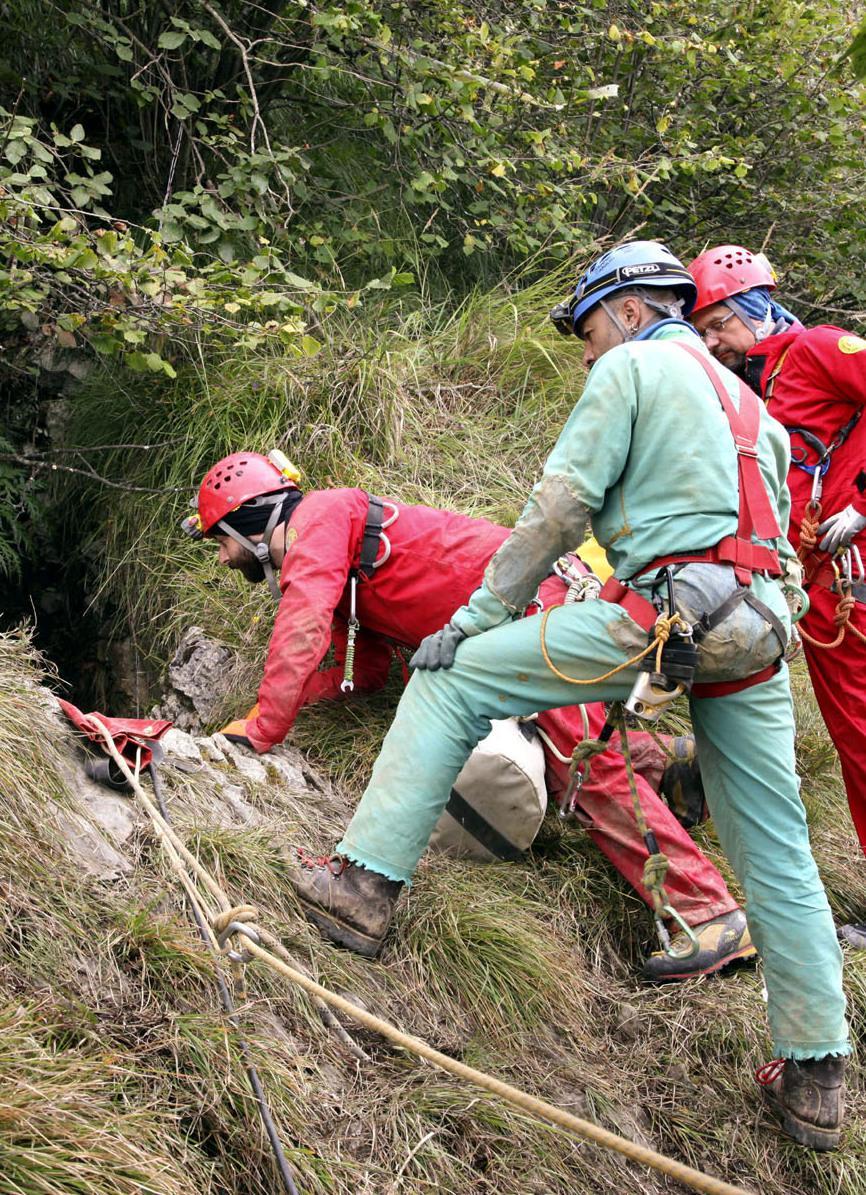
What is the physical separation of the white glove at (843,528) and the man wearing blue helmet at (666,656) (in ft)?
3.54

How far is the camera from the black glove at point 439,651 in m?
3.35

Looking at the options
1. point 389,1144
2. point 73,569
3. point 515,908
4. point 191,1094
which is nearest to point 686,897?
point 515,908

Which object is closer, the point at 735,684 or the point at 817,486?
the point at 735,684

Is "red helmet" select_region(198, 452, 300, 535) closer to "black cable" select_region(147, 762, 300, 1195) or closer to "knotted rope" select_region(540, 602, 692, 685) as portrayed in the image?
"knotted rope" select_region(540, 602, 692, 685)

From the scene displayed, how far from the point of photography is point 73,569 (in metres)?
7.09

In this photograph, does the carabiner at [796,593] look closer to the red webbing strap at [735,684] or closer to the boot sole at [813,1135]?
the red webbing strap at [735,684]

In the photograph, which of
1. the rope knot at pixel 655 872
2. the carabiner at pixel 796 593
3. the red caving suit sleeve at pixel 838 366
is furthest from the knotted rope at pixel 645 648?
the red caving suit sleeve at pixel 838 366

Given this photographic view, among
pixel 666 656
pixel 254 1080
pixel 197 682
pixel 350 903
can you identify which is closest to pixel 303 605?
pixel 350 903

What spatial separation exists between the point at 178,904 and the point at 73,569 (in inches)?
169

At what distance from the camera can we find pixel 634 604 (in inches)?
126

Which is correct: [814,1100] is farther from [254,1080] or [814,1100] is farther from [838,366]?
[838,366]

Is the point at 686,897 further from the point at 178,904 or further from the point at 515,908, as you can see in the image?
the point at 178,904

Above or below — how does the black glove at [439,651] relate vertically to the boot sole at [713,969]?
above

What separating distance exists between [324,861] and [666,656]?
124 cm
